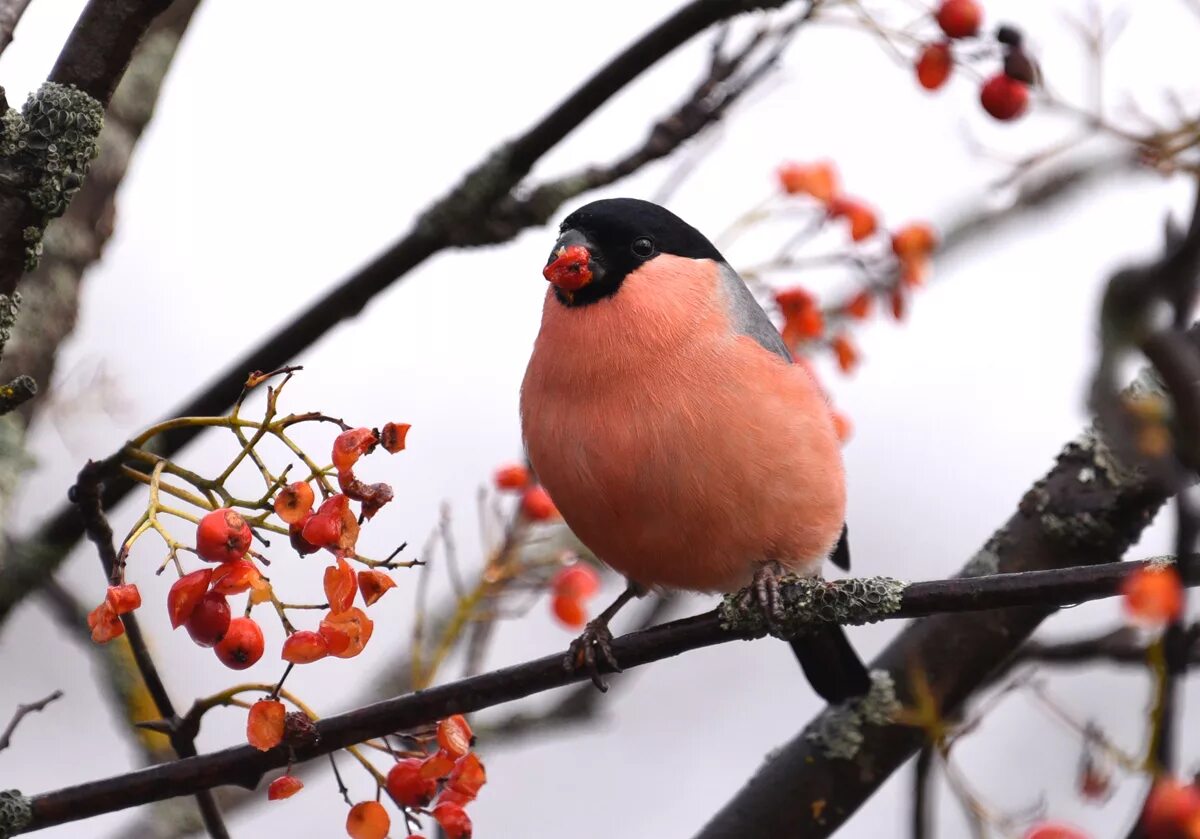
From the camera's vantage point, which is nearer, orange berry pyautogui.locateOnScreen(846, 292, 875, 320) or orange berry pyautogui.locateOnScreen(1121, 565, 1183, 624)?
orange berry pyautogui.locateOnScreen(1121, 565, 1183, 624)

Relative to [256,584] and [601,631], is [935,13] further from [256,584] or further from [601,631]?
[256,584]

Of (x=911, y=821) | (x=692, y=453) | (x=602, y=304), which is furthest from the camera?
(x=602, y=304)

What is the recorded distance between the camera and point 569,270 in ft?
9.19

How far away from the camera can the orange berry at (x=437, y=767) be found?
6.45ft

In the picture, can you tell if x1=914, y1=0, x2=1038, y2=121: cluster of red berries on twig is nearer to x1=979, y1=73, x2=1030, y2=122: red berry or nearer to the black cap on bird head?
x1=979, y1=73, x2=1030, y2=122: red berry

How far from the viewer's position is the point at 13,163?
70.6 inches

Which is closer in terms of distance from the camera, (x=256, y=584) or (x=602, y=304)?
(x=256, y=584)

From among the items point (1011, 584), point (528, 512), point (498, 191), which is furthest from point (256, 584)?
point (528, 512)

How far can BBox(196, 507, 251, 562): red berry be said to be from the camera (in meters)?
1.67

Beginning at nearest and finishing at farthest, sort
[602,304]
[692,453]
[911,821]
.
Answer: [911,821], [692,453], [602,304]

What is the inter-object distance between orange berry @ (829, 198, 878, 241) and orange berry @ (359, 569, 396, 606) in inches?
67.8

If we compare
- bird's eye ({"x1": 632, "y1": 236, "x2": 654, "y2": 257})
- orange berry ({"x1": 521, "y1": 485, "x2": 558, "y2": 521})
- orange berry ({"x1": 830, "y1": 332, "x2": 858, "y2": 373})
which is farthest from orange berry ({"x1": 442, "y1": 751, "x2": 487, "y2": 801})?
orange berry ({"x1": 830, "y1": 332, "x2": 858, "y2": 373})

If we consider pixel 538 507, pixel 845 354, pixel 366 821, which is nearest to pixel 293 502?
pixel 366 821

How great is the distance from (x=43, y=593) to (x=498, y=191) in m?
1.18
